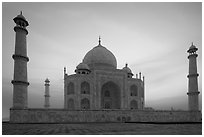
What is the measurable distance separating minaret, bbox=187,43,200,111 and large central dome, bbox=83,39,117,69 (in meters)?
11.5

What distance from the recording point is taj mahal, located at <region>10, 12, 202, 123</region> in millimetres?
16812

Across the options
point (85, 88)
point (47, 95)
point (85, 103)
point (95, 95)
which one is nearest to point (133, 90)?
point (95, 95)

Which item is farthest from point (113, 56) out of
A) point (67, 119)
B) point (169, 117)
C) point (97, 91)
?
point (67, 119)

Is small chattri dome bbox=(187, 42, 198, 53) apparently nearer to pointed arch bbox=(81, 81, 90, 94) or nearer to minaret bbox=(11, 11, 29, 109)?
pointed arch bbox=(81, 81, 90, 94)

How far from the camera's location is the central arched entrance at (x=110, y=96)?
2803 cm

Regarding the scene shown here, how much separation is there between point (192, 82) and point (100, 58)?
13217 millimetres

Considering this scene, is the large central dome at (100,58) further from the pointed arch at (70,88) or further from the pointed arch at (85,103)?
the pointed arch at (85,103)

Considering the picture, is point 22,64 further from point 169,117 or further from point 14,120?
point 169,117

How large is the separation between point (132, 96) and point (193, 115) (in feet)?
28.3

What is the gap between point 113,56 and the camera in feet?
Answer: 102

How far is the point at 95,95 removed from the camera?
25.0m

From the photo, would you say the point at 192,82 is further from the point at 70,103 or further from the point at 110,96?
the point at 70,103

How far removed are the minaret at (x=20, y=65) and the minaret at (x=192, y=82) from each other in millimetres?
17533

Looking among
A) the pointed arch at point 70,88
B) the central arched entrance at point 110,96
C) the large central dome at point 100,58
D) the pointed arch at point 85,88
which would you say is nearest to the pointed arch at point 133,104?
the central arched entrance at point 110,96
